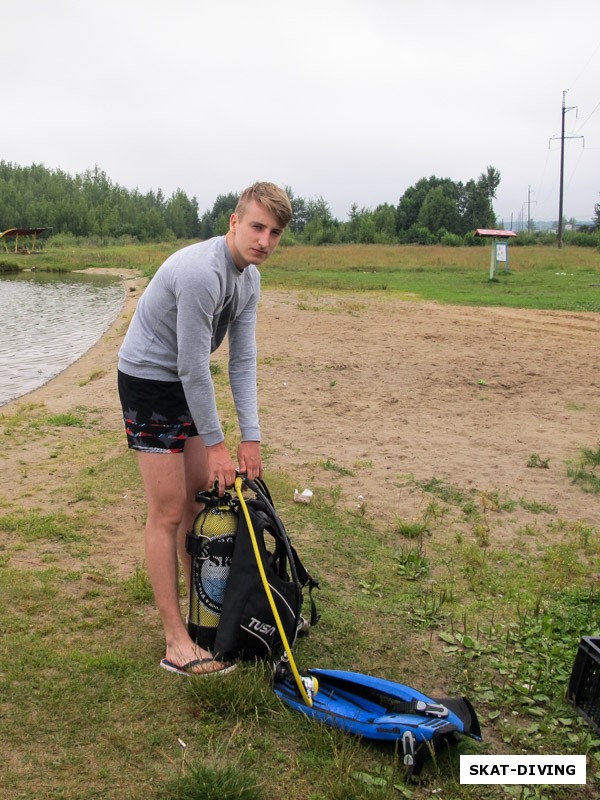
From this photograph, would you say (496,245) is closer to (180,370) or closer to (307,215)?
(180,370)

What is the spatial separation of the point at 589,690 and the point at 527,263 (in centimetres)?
3034

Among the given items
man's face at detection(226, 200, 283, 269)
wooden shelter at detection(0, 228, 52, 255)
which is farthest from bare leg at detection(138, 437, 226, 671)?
wooden shelter at detection(0, 228, 52, 255)

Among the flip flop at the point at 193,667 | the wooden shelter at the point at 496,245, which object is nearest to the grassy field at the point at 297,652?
the flip flop at the point at 193,667

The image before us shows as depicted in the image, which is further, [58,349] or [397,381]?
[58,349]

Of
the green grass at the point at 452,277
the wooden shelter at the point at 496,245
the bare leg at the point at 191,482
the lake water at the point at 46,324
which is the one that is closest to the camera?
the bare leg at the point at 191,482

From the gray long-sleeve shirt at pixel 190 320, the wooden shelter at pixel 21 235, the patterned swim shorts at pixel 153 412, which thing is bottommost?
the patterned swim shorts at pixel 153 412

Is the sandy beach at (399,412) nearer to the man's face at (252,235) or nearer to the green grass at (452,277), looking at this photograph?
the man's face at (252,235)

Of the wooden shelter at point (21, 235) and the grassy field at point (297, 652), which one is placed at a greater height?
the wooden shelter at point (21, 235)

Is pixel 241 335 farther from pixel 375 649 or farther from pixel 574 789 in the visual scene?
pixel 574 789

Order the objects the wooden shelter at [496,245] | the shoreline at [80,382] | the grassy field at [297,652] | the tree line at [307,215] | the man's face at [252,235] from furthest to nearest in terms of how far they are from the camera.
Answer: the tree line at [307,215]
the wooden shelter at [496,245]
the shoreline at [80,382]
the man's face at [252,235]
the grassy field at [297,652]

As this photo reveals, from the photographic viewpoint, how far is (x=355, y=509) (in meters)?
5.18

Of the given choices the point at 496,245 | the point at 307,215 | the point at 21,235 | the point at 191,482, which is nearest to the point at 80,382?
the point at 191,482

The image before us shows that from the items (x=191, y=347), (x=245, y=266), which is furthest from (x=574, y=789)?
(x=245, y=266)

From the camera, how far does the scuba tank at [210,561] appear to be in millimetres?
3100
